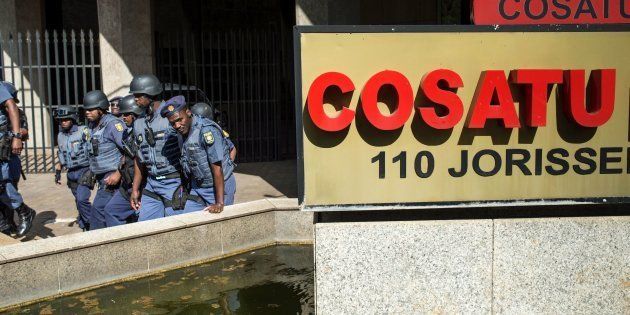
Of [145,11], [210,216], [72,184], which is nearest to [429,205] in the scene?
[210,216]

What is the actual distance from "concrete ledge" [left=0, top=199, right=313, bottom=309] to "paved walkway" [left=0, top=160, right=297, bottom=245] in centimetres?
144

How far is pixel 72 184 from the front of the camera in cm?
867

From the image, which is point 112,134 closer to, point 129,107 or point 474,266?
point 129,107

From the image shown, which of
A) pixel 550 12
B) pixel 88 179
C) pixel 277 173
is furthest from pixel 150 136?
pixel 277 173

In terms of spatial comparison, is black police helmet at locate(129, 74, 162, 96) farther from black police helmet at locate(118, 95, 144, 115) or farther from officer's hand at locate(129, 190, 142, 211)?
officer's hand at locate(129, 190, 142, 211)

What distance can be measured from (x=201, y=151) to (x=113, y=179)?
1444mm

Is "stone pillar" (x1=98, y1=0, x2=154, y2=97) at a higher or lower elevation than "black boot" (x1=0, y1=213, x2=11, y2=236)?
higher

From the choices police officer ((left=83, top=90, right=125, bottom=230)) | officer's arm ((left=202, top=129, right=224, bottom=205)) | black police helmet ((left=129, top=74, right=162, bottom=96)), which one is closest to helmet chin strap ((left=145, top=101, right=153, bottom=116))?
black police helmet ((left=129, top=74, right=162, bottom=96))

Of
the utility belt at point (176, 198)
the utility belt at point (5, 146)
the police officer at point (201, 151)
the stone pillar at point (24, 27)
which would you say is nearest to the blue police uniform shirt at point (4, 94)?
the utility belt at point (5, 146)

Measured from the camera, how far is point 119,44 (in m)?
13.7

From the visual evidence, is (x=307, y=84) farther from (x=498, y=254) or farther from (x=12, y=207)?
(x=12, y=207)

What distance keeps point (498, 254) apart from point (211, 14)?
22.0 meters

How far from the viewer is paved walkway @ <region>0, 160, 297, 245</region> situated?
9.47 m

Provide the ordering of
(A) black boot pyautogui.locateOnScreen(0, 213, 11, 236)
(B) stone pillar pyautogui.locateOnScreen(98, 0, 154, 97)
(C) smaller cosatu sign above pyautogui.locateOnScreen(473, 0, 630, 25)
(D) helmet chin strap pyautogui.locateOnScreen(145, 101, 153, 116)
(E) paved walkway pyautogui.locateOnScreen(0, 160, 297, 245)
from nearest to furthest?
(C) smaller cosatu sign above pyautogui.locateOnScreen(473, 0, 630, 25)
(D) helmet chin strap pyautogui.locateOnScreen(145, 101, 153, 116)
(A) black boot pyautogui.locateOnScreen(0, 213, 11, 236)
(E) paved walkway pyautogui.locateOnScreen(0, 160, 297, 245)
(B) stone pillar pyautogui.locateOnScreen(98, 0, 154, 97)
